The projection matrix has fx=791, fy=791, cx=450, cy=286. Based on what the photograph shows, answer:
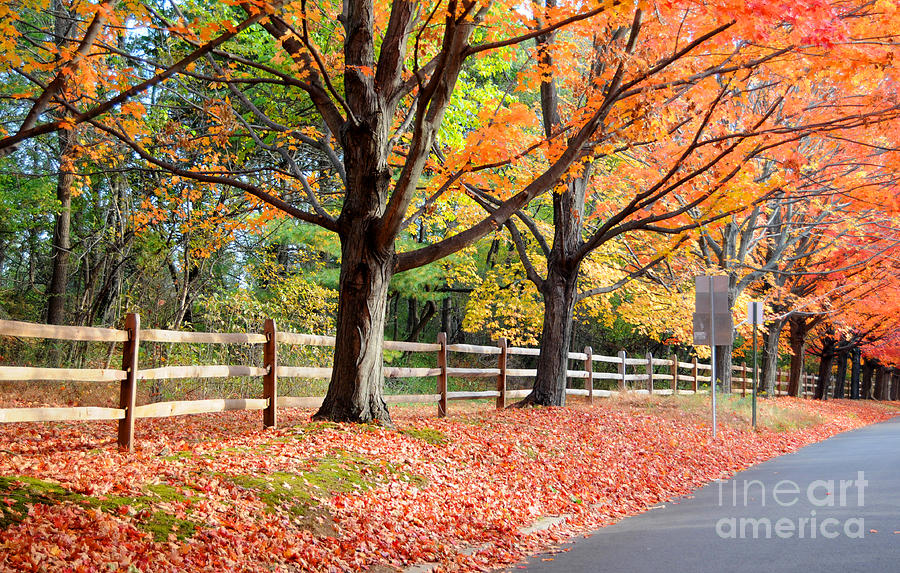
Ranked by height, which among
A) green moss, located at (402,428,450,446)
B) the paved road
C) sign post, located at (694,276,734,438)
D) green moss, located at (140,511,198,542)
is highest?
sign post, located at (694,276,734,438)

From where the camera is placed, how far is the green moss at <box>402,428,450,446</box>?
935cm

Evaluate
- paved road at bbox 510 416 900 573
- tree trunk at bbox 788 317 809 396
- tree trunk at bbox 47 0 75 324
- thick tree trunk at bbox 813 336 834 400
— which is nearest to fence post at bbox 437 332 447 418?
paved road at bbox 510 416 900 573

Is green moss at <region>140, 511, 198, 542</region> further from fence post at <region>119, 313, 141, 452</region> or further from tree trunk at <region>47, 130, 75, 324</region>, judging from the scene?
tree trunk at <region>47, 130, 75, 324</region>

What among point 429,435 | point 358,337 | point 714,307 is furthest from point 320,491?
point 714,307

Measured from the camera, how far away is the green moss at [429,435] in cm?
935

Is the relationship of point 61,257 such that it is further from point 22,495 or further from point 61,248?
point 22,495

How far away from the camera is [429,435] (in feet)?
31.4

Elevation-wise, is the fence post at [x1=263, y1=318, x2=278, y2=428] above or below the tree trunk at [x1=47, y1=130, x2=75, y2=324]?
below

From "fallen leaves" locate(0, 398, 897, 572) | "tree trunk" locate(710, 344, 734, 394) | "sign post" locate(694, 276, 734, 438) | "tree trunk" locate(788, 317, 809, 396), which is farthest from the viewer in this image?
"tree trunk" locate(788, 317, 809, 396)

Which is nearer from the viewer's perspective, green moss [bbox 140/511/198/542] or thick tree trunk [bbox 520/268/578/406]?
green moss [bbox 140/511/198/542]

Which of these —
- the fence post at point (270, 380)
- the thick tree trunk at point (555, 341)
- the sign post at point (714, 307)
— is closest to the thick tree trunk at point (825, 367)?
the sign post at point (714, 307)

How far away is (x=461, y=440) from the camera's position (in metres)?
9.75

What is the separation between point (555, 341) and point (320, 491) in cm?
899

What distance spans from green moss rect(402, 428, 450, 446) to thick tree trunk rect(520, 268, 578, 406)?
525 centimetres
